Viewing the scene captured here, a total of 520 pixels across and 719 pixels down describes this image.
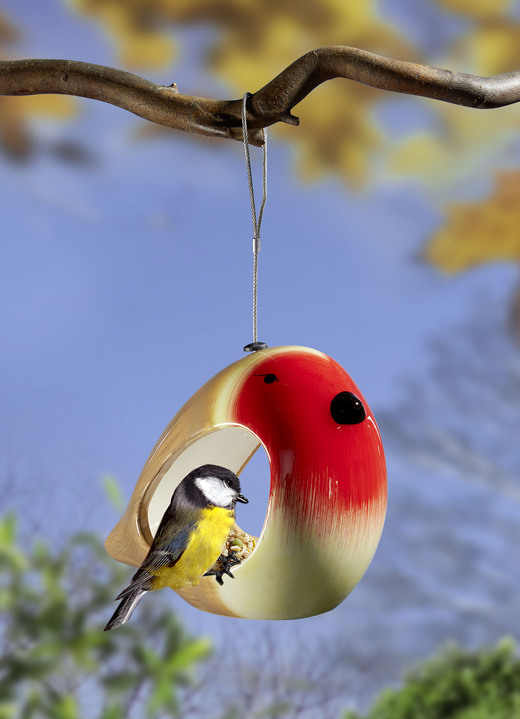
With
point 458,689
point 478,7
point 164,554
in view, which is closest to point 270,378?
point 164,554

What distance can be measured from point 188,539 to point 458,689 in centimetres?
220

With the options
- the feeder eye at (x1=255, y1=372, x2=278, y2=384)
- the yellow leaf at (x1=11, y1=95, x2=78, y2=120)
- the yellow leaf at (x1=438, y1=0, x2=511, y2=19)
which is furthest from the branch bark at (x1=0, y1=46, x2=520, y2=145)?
the yellow leaf at (x1=438, y1=0, x2=511, y2=19)

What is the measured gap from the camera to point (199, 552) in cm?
85

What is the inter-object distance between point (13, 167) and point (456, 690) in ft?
7.43

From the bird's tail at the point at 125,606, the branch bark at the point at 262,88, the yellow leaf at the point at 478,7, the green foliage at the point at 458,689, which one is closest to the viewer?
the bird's tail at the point at 125,606

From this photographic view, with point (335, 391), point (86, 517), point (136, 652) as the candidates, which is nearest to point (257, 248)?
point (335, 391)

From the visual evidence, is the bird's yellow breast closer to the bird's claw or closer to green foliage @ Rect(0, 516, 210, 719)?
the bird's claw

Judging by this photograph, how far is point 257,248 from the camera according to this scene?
1.05m

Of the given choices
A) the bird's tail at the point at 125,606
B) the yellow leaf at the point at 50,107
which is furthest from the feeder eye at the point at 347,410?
the yellow leaf at the point at 50,107

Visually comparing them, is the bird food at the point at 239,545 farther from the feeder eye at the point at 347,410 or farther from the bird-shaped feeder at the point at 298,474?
the feeder eye at the point at 347,410

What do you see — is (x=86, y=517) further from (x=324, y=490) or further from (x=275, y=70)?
(x=324, y=490)

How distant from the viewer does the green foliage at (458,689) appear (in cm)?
267

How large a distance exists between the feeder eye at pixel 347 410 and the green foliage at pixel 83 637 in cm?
200

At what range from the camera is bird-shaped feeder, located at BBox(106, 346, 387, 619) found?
2.78 feet
